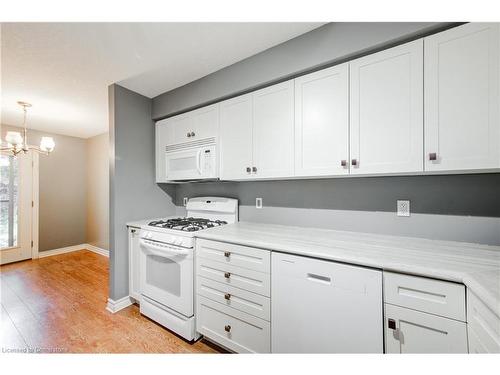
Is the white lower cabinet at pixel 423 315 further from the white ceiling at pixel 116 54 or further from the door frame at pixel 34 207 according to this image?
the door frame at pixel 34 207

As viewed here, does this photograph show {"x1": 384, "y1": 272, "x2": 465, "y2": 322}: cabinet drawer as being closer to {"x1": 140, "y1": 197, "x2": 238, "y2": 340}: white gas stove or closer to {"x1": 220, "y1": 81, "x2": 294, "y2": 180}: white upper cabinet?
{"x1": 220, "y1": 81, "x2": 294, "y2": 180}: white upper cabinet

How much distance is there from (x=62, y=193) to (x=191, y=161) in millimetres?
3684

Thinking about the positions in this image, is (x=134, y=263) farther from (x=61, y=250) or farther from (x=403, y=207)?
(x=61, y=250)

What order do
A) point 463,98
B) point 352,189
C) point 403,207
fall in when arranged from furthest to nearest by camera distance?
point 352,189, point 403,207, point 463,98

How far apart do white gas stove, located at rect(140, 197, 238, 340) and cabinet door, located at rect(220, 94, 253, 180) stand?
0.59 m

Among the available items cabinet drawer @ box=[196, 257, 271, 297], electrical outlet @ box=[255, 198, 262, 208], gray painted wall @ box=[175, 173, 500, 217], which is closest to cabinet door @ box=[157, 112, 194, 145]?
gray painted wall @ box=[175, 173, 500, 217]

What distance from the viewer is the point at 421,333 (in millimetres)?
948

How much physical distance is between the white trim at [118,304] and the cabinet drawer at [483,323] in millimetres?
2734

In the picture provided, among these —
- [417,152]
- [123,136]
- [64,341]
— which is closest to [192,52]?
[123,136]

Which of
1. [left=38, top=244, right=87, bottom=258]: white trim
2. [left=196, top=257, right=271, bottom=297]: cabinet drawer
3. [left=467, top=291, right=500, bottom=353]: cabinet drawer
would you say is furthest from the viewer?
[left=38, top=244, right=87, bottom=258]: white trim

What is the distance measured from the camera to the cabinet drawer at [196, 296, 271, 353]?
54.1 inches

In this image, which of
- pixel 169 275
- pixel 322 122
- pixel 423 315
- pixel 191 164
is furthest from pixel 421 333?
pixel 191 164

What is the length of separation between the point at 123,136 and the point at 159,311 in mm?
1837

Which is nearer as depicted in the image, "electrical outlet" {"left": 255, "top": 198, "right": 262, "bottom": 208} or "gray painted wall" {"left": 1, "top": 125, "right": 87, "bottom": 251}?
"electrical outlet" {"left": 255, "top": 198, "right": 262, "bottom": 208}
